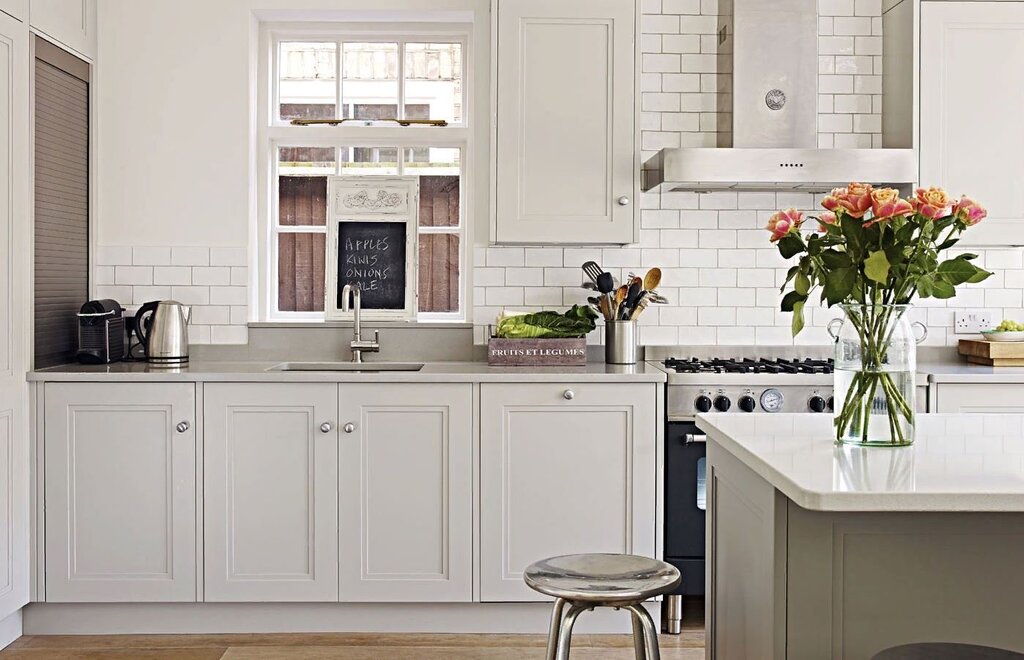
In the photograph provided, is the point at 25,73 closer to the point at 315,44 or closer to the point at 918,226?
the point at 315,44

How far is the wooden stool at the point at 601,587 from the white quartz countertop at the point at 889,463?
32 centimetres

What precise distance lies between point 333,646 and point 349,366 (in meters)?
1.15

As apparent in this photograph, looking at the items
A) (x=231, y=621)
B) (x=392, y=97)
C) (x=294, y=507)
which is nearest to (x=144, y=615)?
(x=231, y=621)

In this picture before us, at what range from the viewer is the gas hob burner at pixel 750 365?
3809mm

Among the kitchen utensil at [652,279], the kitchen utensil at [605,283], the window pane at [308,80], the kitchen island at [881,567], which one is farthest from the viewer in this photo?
the window pane at [308,80]

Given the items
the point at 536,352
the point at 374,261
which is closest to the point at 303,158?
the point at 374,261

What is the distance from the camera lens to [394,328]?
4.35m

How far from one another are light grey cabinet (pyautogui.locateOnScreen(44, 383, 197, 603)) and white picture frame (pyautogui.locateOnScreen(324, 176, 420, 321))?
38.7 inches

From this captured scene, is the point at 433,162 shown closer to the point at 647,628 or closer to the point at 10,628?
the point at 10,628

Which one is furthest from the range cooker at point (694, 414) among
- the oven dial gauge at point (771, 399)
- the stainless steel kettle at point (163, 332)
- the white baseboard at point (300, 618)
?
the stainless steel kettle at point (163, 332)

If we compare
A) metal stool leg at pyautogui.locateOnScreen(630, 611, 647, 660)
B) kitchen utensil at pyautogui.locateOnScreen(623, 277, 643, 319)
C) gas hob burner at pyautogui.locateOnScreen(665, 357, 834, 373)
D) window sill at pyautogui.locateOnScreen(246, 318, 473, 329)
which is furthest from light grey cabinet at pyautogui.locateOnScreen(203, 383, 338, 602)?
metal stool leg at pyautogui.locateOnScreen(630, 611, 647, 660)

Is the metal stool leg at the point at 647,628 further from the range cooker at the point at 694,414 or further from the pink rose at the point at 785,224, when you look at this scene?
the range cooker at the point at 694,414

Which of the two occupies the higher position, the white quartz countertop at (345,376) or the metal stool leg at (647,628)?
the white quartz countertop at (345,376)

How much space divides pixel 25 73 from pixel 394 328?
5.62ft
